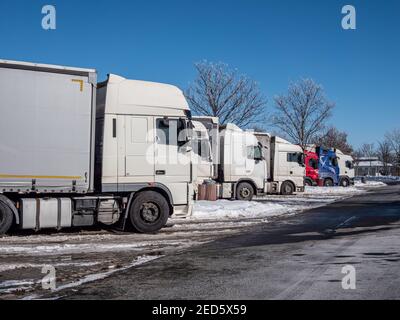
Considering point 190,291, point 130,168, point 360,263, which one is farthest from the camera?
point 130,168

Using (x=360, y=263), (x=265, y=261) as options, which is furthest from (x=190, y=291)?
(x=360, y=263)

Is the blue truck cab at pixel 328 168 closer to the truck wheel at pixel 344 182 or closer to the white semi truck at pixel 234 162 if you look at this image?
the truck wheel at pixel 344 182

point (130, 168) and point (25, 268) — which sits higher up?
point (130, 168)

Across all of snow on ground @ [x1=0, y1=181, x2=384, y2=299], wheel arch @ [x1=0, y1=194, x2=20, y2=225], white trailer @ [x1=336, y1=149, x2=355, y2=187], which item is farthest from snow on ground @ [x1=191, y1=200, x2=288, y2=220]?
white trailer @ [x1=336, y1=149, x2=355, y2=187]

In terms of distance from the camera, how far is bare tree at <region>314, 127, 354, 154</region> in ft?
188

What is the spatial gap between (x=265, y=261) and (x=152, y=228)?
4969mm

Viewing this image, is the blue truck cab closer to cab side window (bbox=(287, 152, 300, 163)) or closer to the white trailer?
the white trailer

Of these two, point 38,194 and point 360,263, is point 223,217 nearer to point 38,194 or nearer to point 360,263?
point 38,194

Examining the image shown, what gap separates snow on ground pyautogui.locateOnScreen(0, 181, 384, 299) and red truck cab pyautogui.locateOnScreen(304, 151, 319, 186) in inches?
936

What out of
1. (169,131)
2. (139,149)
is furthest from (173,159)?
(139,149)

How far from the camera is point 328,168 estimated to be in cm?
4122

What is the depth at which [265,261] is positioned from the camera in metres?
8.47

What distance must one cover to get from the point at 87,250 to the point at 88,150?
2745mm

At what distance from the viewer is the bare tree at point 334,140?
188ft
